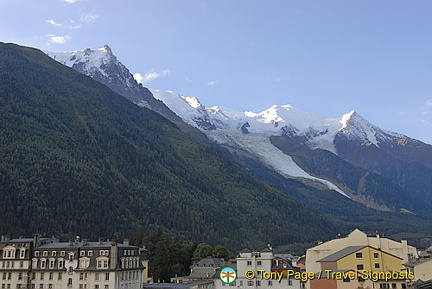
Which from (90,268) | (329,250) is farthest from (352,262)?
(90,268)

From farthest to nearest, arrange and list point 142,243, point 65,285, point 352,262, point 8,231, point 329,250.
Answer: point 8,231, point 142,243, point 329,250, point 352,262, point 65,285

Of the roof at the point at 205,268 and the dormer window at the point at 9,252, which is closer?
the dormer window at the point at 9,252

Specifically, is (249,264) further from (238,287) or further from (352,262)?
(352,262)

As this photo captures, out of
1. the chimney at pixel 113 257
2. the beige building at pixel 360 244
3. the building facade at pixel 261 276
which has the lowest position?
the building facade at pixel 261 276

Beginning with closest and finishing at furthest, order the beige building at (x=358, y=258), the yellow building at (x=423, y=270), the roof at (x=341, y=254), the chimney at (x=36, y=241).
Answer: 1. the yellow building at (x=423, y=270)
2. the beige building at (x=358, y=258)
3. the chimney at (x=36, y=241)
4. the roof at (x=341, y=254)

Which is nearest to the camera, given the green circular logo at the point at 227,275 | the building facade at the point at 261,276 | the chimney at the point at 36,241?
the green circular logo at the point at 227,275

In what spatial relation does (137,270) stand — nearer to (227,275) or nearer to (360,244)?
(227,275)

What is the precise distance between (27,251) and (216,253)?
223 feet

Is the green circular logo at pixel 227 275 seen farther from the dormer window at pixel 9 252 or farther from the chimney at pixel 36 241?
the dormer window at pixel 9 252

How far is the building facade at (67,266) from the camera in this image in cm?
9906

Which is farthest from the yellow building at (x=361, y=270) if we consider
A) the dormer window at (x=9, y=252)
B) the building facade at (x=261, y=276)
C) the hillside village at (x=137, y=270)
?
the dormer window at (x=9, y=252)

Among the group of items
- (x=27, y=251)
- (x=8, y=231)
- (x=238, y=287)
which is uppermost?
(x=8, y=231)

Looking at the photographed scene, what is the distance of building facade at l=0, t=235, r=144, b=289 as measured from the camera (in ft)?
325

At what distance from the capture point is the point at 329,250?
125 metres
